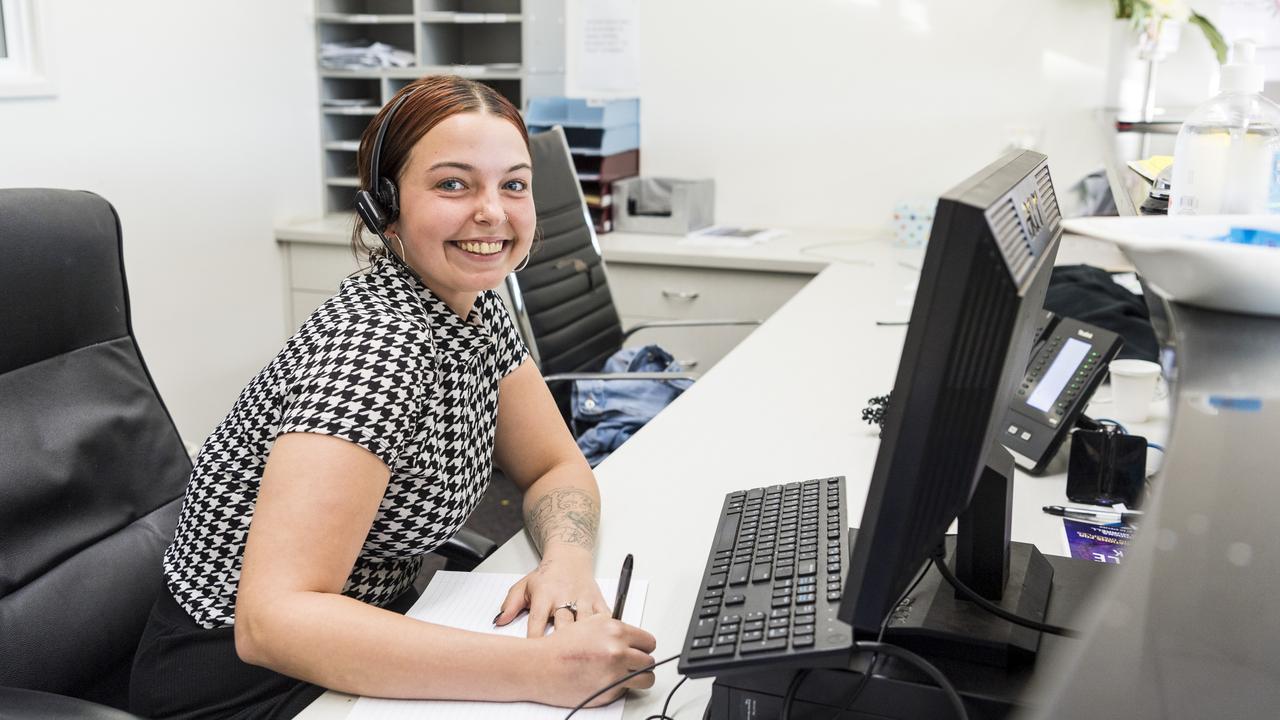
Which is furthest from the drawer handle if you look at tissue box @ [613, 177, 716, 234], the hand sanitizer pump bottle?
the hand sanitizer pump bottle

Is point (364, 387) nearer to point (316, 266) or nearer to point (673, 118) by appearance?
point (316, 266)

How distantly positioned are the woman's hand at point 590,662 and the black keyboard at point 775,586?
3.0 inches

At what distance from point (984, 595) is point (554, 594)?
15.8 inches

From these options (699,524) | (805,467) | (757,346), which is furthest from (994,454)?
(757,346)

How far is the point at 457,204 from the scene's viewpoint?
122 centimetres

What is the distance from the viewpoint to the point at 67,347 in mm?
1277

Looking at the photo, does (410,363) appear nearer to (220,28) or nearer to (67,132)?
(67,132)

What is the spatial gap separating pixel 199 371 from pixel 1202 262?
9.66 ft

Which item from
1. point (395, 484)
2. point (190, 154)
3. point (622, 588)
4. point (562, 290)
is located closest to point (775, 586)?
point (622, 588)

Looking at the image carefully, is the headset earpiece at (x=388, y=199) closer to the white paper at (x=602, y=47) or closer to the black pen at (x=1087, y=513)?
the black pen at (x=1087, y=513)

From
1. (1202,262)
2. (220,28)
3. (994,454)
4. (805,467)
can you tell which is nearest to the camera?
(1202,262)

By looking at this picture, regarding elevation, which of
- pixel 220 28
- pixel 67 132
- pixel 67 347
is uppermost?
pixel 220 28

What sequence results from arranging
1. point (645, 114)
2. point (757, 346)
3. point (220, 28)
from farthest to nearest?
point (645, 114), point (220, 28), point (757, 346)

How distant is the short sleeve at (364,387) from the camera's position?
39.4 inches
